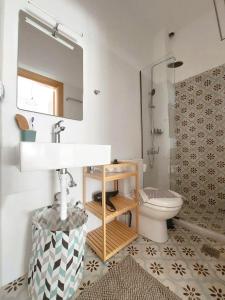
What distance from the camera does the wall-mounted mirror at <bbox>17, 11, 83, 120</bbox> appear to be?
101 centimetres

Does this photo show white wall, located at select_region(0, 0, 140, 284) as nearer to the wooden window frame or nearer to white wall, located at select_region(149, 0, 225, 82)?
the wooden window frame

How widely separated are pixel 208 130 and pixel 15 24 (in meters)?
2.00

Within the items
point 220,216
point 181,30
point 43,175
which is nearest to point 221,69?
point 181,30

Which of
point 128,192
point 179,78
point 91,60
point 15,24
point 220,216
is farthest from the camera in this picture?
point 179,78

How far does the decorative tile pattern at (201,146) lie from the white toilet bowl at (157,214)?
0.50 meters

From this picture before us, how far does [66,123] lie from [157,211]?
102 centimetres

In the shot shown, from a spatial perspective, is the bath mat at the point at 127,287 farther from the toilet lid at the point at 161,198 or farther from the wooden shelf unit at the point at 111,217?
the toilet lid at the point at 161,198

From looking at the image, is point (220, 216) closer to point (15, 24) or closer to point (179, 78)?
point (179, 78)

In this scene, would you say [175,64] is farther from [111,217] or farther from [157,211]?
[111,217]

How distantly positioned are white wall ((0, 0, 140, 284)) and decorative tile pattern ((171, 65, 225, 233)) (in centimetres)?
62

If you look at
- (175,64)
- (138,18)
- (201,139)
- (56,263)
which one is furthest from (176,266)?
(138,18)

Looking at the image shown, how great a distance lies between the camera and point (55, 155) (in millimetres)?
735

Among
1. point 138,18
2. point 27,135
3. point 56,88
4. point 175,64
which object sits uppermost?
point 138,18

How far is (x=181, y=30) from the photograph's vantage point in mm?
2031
